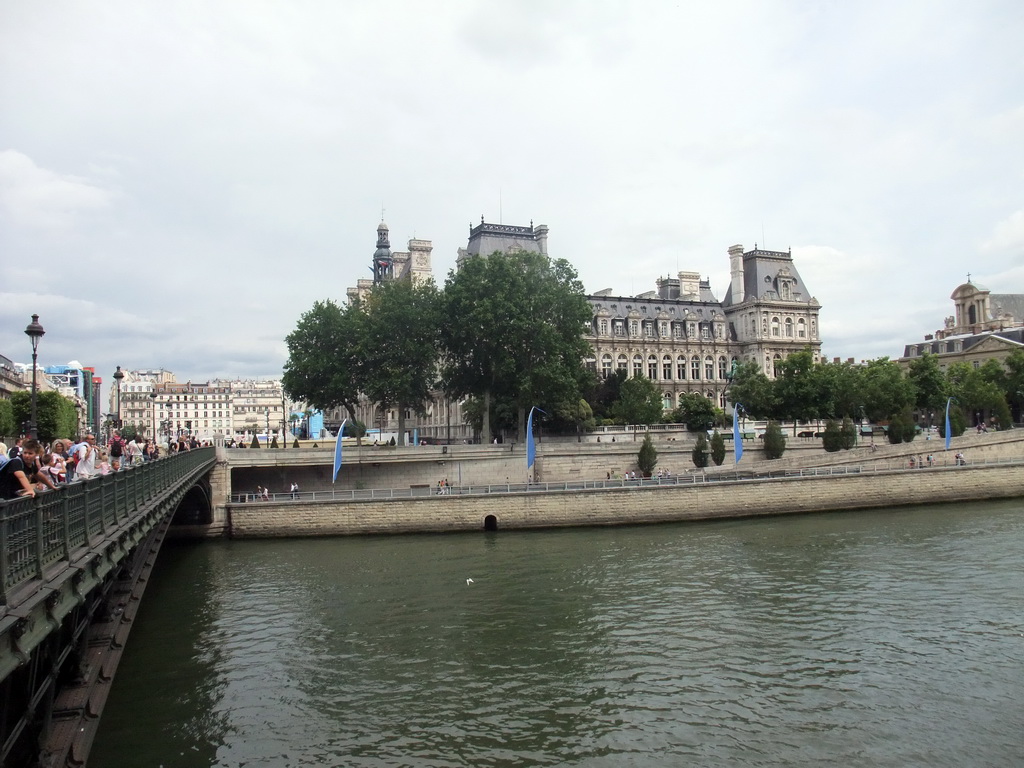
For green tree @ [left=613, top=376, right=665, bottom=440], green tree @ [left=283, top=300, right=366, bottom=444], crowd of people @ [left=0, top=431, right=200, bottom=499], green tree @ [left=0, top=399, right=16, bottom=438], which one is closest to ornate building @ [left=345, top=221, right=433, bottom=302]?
green tree @ [left=283, top=300, right=366, bottom=444]

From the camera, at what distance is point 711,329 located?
332 feet

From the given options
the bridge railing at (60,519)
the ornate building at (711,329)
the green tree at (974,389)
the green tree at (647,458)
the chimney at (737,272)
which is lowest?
the green tree at (647,458)

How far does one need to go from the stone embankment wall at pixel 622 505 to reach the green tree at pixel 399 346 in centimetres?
1837

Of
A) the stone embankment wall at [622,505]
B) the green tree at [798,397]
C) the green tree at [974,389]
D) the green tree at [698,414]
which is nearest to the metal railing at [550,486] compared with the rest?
the stone embankment wall at [622,505]

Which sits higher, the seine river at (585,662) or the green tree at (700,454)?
the green tree at (700,454)

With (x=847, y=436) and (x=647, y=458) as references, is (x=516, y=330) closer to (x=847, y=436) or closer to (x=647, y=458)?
(x=647, y=458)

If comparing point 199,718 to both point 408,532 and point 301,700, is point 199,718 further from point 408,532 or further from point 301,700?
point 408,532

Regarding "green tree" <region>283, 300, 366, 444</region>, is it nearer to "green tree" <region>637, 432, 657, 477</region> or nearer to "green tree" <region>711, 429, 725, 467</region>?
"green tree" <region>637, 432, 657, 477</region>

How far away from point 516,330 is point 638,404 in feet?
60.5

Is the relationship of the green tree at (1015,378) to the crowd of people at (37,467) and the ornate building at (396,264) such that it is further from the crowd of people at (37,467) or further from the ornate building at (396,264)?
the crowd of people at (37,467)

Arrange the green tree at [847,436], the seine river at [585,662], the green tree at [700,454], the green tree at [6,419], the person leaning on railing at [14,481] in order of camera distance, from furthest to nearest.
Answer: the green tree at [847,436] → the green tree at [6,419] → the green tree at [700,454] → the seine river at [585,662] → the person leaning on railing at [14,481]

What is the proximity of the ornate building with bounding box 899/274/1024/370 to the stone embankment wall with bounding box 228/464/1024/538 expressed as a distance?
5914 centimetres

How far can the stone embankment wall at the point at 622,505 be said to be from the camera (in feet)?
144

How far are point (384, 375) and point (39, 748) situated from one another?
52980 mm
